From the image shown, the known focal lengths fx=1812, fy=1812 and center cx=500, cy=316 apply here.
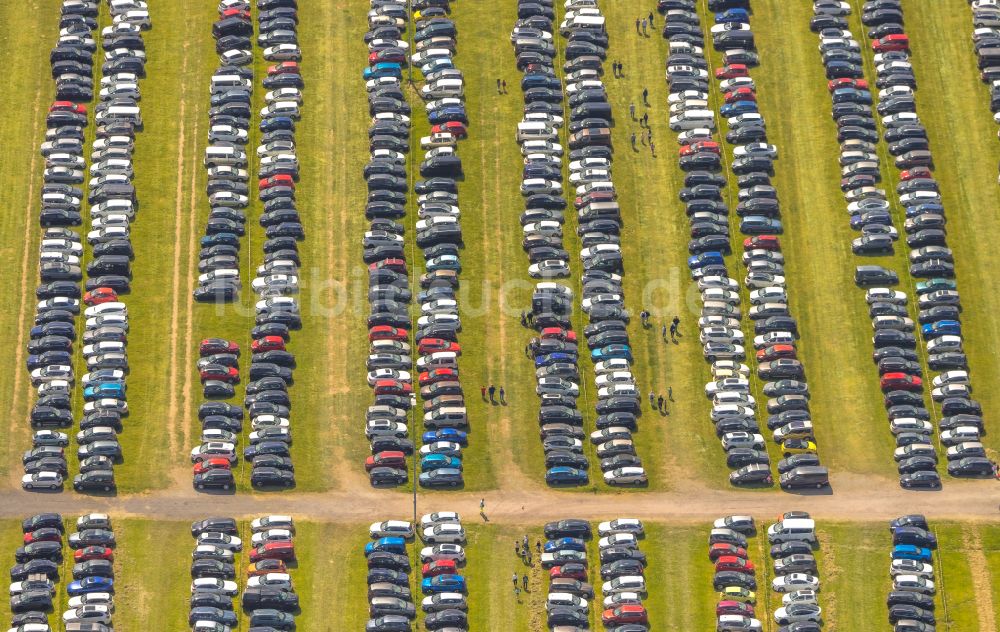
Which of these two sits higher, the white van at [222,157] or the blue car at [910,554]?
the white van at [222,157]

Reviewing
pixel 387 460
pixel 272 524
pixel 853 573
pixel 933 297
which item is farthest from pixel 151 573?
pixel 933 297

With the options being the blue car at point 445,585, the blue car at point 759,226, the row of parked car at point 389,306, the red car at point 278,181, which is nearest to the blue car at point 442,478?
the row of parked car at point 389,306

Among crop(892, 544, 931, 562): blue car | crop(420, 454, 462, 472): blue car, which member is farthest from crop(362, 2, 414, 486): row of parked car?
crop(892, 544, 931, 562): blue car

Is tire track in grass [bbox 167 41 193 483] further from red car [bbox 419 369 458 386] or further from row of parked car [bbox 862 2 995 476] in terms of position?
row of parked car [bbox 862 2 995 476]

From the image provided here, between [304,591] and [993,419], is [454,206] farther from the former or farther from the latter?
[993,419]

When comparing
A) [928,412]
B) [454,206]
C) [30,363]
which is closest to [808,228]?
[928,412]

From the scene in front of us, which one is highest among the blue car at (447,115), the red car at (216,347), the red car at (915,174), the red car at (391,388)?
the blue car at (447,115)

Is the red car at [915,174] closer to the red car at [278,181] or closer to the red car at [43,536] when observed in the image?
the red car at [278,181]
